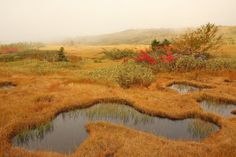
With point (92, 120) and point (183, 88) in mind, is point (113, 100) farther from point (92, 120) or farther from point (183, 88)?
point (183, 88)

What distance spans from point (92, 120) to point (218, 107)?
8518mm

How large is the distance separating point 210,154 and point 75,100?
9.15m

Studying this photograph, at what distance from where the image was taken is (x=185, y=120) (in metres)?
14.1

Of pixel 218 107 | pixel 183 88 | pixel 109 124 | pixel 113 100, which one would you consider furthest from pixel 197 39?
pixel 109 124

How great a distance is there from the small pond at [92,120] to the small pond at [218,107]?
2.45 m

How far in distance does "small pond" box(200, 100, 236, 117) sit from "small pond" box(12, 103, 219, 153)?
2.45m

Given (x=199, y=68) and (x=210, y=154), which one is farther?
(x=199, y=68)

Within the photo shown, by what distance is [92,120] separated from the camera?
1366cm

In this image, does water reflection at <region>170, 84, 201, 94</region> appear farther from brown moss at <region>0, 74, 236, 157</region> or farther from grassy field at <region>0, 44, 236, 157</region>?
brown moss at <region>0, 74, 236, 157</region>

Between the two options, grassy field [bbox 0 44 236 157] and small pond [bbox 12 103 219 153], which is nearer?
grassy field [bbox 0 44 236 157]

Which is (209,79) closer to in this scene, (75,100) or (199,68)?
(199,68)

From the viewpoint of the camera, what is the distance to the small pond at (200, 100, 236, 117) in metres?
15.6

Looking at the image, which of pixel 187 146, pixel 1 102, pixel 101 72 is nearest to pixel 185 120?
pixel 187 146

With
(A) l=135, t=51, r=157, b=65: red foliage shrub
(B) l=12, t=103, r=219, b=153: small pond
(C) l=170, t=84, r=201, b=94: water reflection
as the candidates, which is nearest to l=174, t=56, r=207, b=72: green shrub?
(A) l=135, t=51, r=157, b=65: red foliage shrub
